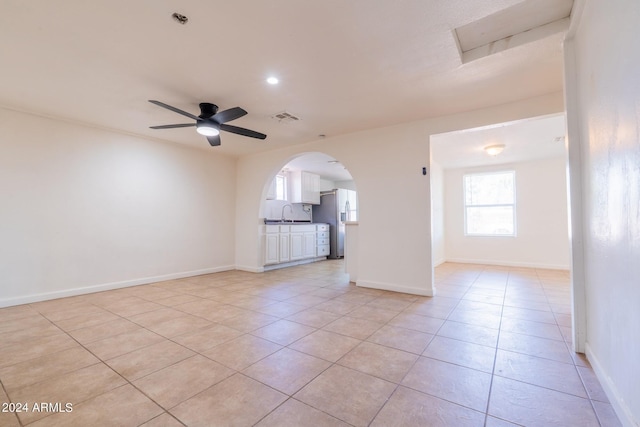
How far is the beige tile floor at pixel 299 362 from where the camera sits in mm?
1489

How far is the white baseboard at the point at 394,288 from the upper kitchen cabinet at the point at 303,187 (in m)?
3.62

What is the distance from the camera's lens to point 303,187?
7484 millimetres

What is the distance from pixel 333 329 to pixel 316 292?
1407mm

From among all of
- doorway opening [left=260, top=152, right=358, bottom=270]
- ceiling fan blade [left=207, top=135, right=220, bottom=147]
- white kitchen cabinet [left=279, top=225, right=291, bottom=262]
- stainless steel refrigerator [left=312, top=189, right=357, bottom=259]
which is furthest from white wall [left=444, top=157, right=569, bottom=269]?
ceiling fan blade [left=207, top=135, right=220, bottom=147]

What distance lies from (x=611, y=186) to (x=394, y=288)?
2.89 meters

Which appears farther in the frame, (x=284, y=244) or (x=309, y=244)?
(x=309, y=244)

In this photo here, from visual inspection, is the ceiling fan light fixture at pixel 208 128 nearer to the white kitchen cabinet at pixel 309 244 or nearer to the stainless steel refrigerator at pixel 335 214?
the white kitchen cabinet at pixel 309 244

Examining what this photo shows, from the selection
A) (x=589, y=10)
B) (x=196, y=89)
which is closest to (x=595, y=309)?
(x=589, y=10)

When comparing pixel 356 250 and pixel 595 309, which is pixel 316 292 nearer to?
pixel 356 250

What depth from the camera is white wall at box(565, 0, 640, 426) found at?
48.3 inches

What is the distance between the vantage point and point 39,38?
2.15 metres

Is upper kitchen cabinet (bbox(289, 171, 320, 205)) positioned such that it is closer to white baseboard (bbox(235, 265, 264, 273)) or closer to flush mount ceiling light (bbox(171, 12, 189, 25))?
white baseboard (bbox(235, 265, 264, 273))

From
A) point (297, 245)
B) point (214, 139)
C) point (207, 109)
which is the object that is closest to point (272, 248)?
point (297, 245)

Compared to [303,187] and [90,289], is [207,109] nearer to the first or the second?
[90,289]
